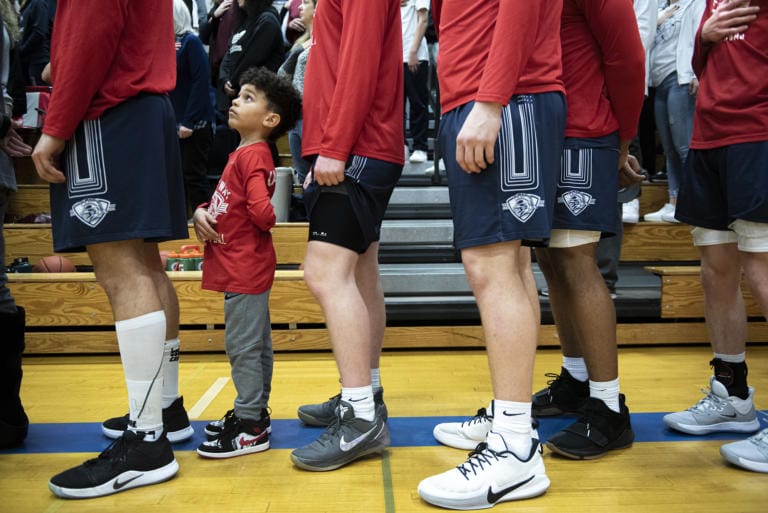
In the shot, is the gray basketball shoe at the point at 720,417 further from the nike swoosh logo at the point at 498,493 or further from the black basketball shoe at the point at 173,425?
the black basketball shoe at the point at 173,425

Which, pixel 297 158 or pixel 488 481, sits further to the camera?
pixel 297 158

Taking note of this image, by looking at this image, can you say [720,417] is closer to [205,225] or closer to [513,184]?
[513,184]

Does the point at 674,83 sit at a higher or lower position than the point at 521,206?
higher

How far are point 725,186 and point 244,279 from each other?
4.61ft

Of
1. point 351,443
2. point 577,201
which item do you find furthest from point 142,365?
point 577,201

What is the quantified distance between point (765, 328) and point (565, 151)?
7.10 ft

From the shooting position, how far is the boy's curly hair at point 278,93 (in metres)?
2.21

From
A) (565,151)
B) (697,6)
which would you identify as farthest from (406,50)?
(565,151)

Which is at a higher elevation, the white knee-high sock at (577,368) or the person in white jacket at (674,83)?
the person in white jacket at (674,83)

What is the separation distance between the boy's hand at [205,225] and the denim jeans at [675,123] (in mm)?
2903

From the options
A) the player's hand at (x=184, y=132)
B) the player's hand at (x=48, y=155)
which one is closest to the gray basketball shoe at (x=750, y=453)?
the player's hand at (x=48, y=155)

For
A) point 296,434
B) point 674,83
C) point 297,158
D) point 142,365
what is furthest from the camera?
point 297,158

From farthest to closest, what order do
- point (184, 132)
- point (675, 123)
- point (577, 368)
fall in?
point (184, 132)
point (675, 123)
point (577, 368)

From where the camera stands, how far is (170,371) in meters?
2.12
